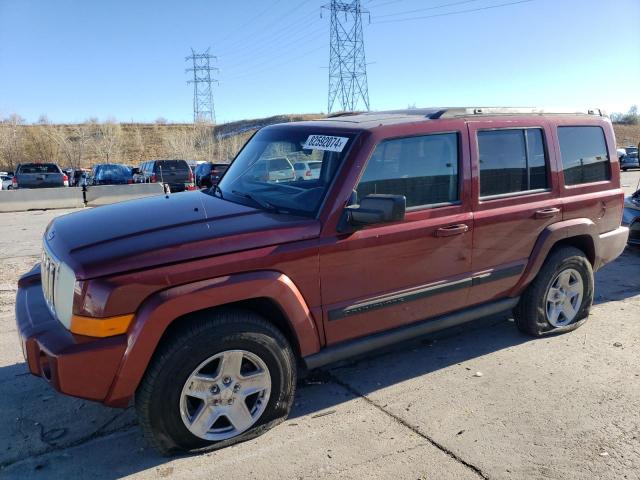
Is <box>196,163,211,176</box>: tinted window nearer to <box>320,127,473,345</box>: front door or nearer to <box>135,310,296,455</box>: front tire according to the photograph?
<box>320,127,473,345</box>: front door

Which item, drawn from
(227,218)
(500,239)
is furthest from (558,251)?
(227,218)

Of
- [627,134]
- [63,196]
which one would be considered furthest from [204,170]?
[627,134]

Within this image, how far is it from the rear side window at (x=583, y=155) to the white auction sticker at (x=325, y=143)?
2.16 meters

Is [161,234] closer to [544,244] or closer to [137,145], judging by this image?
[544,244]

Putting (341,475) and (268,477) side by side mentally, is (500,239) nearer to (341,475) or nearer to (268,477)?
(341,475)

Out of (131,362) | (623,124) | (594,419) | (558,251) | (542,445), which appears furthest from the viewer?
(623,124)

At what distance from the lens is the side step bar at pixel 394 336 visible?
10.6 ft

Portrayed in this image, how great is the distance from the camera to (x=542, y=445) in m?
3.00

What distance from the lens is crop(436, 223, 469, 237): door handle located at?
140 inches

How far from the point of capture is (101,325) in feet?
8.33

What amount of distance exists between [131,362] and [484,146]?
9.41 ft

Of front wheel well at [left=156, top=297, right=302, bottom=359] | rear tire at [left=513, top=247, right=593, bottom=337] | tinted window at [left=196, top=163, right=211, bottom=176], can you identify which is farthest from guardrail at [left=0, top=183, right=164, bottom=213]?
front wheel well at [left=156, top=297, right=302, bottom=359]

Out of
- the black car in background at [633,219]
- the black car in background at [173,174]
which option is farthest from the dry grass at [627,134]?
the black car in background at [633,219]

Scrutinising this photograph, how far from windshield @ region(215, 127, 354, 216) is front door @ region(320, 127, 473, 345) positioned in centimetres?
26
